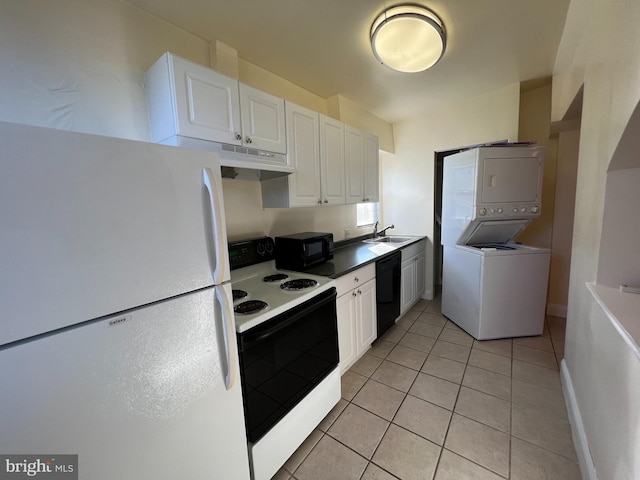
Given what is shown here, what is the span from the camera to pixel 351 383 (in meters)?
1.97

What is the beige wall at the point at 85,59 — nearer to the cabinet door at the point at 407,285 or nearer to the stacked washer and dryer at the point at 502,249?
the cabinet door at the point at 407,285

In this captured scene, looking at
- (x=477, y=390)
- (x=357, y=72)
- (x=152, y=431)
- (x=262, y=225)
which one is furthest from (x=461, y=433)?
(x=357, y=72)

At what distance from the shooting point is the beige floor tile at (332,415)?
5.24 feet

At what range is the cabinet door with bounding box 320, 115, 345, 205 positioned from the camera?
7.12 feet

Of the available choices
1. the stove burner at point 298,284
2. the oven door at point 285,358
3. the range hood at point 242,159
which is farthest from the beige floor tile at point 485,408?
the range hood at point 242,159

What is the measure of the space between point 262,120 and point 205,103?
1.26ft

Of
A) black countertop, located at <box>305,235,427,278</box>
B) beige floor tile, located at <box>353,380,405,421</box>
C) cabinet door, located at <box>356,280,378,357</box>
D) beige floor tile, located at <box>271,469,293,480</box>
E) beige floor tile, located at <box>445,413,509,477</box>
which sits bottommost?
beige floor tile, located at <box>271,469,293,480</box>

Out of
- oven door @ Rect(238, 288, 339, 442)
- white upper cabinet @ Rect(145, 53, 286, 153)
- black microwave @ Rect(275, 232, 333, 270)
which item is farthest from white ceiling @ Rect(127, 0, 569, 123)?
oven door @ Rect(238, 288, 339, 442)

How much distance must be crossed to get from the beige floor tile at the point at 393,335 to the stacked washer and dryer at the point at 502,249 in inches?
27.2

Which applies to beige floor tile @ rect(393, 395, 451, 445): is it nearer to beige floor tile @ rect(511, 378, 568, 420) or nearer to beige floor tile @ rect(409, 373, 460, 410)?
beige floor tile @ rect(409, 373, 460, 410)

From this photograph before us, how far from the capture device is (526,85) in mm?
2627

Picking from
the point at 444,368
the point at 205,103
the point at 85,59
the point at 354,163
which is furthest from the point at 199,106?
the point at 444,368

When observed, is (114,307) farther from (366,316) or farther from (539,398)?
(539,398)

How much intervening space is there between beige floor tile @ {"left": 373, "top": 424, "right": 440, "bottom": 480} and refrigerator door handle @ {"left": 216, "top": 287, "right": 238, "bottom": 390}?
1.00m
